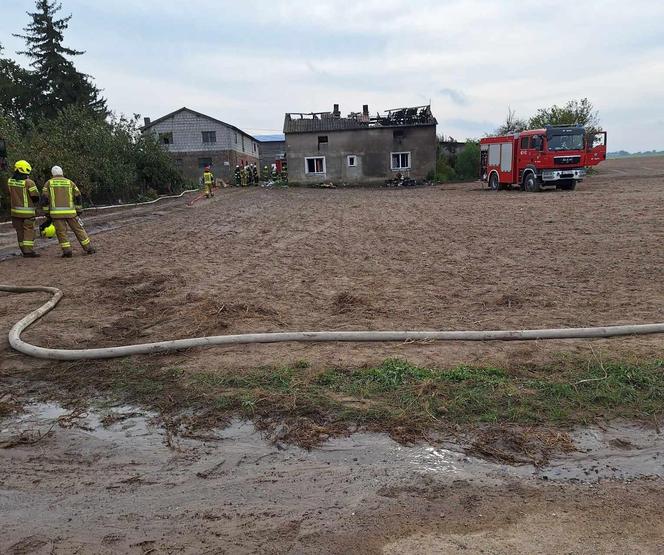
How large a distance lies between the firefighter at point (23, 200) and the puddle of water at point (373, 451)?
738 centimetres

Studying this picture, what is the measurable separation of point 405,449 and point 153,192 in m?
25.8

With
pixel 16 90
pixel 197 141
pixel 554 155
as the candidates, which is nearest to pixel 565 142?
pixel 554 155

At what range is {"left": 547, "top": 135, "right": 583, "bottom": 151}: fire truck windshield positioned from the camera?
21.4m

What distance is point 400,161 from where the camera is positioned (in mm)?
38281

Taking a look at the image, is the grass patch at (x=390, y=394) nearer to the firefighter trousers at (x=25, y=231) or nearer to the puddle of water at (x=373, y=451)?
the puddle of water at (x=373, y=451)

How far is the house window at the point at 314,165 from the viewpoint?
38.8m

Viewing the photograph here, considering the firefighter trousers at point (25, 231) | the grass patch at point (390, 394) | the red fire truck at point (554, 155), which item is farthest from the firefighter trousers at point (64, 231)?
the red fire truck at point (554, 155)

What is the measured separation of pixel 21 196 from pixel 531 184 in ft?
65.2

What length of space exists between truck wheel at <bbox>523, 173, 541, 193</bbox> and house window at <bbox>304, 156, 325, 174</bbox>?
61.0ft

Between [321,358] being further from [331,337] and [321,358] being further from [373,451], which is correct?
[373,451]

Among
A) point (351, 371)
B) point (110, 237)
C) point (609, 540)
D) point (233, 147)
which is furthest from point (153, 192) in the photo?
point (609, 540)

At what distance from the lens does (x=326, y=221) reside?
15.7 meters

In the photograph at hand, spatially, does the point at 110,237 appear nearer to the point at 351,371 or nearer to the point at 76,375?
the point at 76,375

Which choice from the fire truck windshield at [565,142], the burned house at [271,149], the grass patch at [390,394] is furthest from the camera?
the burned house at [271,149]
